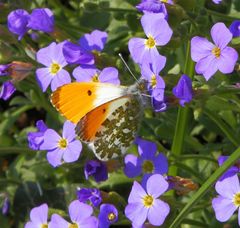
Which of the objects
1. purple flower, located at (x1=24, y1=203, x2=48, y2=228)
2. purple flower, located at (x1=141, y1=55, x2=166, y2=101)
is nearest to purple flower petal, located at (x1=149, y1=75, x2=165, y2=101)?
purple flower, located at (x1=141, y1=55, x2=166, y2=101)

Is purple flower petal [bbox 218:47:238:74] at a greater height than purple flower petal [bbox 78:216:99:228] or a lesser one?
greater

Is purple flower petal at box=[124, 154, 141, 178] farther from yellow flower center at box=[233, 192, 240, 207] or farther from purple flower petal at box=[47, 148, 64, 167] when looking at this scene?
yellow flower center at box=[233, 192, 240, 207]

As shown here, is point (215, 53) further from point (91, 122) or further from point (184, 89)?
point (91, 122)

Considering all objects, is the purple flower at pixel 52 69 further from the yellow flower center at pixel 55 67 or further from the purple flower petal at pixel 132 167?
the purple flower petal at pixel 132 167

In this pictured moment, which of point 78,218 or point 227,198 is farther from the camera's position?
point 78,218

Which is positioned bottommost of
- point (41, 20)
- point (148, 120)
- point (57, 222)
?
point (148, 120)

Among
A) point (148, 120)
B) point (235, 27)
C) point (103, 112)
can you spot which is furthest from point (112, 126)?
point (148, 120)
